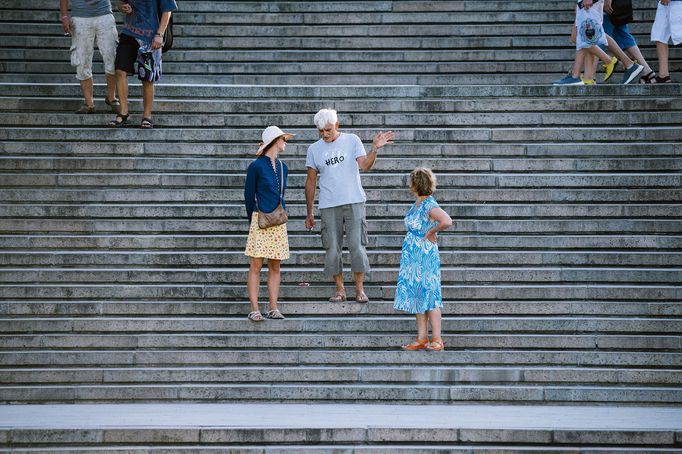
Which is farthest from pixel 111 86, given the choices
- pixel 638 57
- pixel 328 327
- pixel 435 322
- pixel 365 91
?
pixel 638 57

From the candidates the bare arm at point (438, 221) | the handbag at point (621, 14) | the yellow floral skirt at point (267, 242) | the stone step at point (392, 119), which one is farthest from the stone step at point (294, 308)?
the handbag at point (621, 14)

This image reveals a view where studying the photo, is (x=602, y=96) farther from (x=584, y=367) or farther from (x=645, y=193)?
(x=584, y=367)

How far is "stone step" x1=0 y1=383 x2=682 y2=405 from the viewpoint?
32.3ft

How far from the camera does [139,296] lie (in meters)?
11.0

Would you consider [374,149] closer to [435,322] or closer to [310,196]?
[310,196]

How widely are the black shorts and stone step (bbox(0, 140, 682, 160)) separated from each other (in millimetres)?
968

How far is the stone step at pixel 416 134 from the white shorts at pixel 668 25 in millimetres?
1558

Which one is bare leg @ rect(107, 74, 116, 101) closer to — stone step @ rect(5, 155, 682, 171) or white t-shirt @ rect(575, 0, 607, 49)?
stone step @ rect(5, 155, 682, 171)

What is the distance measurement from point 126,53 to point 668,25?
6.05m

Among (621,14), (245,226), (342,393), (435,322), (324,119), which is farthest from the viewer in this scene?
(621,14)

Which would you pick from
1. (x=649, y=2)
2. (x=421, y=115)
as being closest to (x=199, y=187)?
(x=421, y=115)

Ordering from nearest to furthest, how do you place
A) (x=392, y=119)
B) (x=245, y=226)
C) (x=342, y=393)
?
(x=342, y=393)
(x=245, y=226)
(x=392, y=119)

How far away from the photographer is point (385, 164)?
12.4 m

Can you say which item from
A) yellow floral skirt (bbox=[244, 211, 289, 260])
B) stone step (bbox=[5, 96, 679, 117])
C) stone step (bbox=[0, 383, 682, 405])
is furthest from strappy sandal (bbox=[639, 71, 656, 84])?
yellow floral skirt (bbox=[244, 211, 289, 260])
